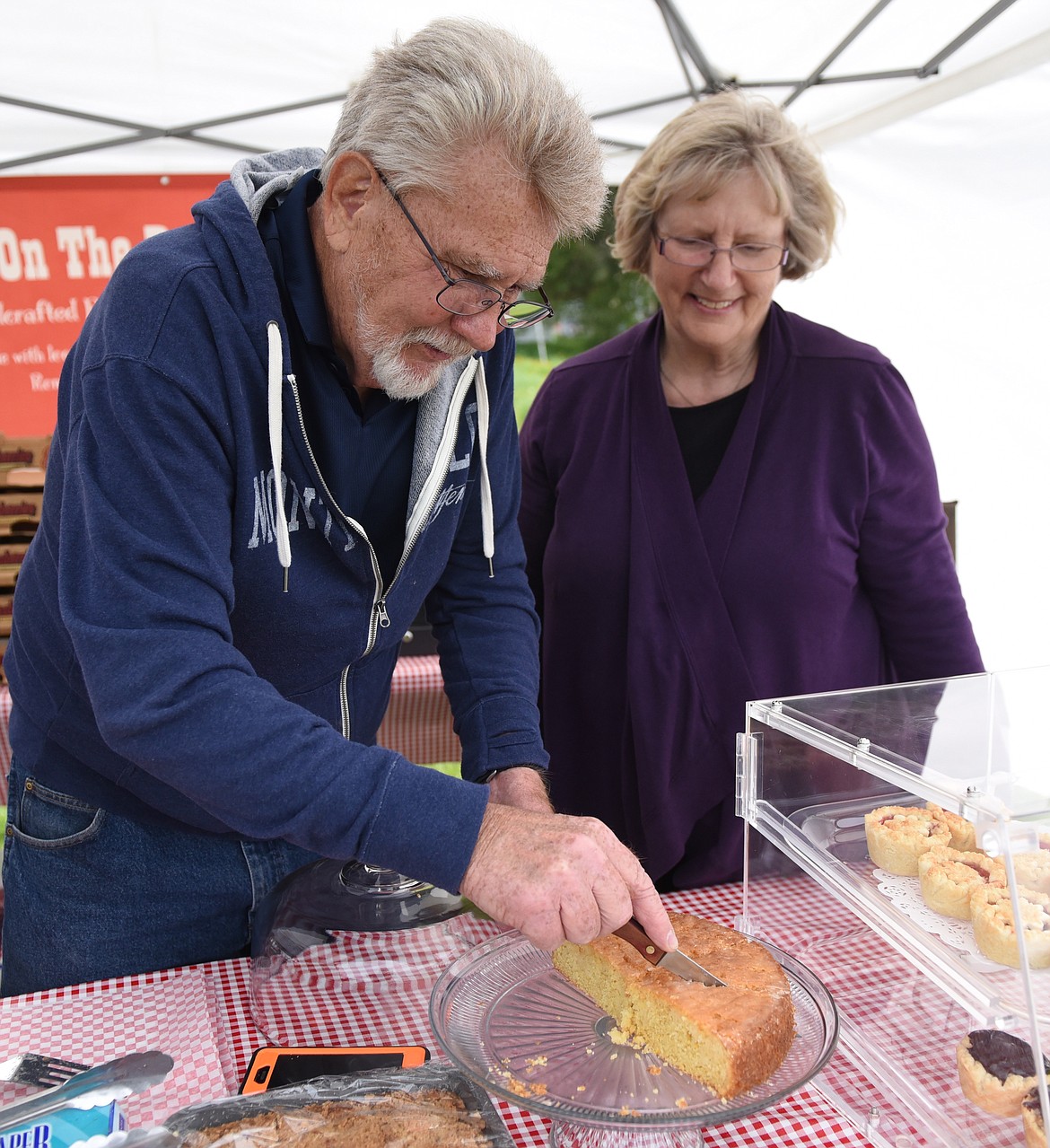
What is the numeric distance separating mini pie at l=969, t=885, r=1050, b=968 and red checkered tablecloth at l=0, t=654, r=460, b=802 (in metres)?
2.53

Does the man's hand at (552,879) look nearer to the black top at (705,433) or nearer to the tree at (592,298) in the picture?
the black top at (705,433)

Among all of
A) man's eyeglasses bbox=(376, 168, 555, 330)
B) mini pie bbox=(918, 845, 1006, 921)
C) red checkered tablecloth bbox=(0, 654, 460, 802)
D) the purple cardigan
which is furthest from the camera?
red checkered tablecloth bbox=(0, 654, 460, 802)

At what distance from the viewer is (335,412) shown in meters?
1.57

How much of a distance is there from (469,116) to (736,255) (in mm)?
1176

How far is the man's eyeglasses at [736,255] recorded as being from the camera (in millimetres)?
2338

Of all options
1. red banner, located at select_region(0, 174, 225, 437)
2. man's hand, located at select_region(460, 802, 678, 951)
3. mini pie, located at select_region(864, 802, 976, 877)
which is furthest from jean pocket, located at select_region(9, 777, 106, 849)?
red banner, located at select_region(0, 174, 225, 437)

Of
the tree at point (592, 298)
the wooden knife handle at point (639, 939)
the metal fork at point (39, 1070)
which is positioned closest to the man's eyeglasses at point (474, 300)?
the wooden knife handle at point (639, 939)

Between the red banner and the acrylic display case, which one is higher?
the red banner

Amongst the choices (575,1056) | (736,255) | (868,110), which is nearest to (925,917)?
(575,1056)

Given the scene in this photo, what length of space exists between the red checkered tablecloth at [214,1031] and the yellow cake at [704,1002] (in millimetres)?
140

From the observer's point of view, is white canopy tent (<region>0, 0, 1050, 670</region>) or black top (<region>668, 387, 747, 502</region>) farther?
white canopy tent (<region>0, 0, 1050, 670</region>)

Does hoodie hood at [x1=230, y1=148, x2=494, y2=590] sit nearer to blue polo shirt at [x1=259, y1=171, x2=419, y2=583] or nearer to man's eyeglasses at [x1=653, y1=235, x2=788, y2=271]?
blue polo shirt at [x1=259, y1=171, x2=419, y2=583]

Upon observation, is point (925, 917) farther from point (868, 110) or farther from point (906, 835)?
point (868, 110)

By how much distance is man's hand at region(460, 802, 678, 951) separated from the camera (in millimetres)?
1175
